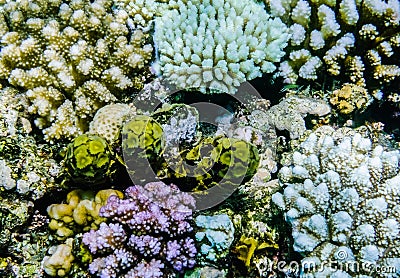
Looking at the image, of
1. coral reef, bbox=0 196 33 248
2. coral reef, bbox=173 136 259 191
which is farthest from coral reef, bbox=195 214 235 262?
coral reef, bbox=0 196 33 248

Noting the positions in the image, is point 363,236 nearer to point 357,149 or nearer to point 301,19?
point 357,149

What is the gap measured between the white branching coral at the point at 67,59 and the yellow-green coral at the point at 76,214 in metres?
0.66

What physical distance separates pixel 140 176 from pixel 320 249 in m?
1.33

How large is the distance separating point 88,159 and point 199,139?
85 cm

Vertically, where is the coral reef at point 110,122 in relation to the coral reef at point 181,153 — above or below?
below

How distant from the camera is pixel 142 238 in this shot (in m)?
2.41

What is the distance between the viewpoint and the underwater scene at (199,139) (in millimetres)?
2438

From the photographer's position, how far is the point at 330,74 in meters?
3.46

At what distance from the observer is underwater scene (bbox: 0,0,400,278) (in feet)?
8.00

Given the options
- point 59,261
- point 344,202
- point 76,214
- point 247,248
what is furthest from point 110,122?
point 344,202

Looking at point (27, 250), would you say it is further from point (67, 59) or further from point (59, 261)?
point (67, 59)

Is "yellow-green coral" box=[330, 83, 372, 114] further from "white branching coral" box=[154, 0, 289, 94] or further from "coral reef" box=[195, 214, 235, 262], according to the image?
"coral reef" box=[195, 214, 235, 262]

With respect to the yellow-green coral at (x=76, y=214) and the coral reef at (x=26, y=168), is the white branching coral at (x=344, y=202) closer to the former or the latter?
the yellow-green coral at (x=76, y=214)

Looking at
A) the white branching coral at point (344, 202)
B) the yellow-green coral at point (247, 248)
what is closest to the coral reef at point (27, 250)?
the yellow-green coral at point (247, 248)
